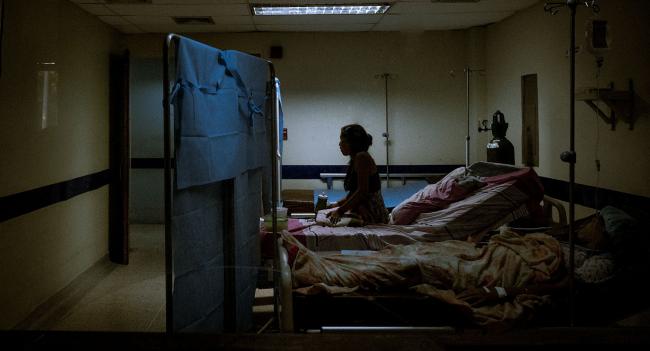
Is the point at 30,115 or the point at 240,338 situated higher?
the point at 30,115

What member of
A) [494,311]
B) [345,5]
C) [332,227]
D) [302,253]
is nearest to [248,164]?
[302,253]

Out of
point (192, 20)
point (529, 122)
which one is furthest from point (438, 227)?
point (192, 20)

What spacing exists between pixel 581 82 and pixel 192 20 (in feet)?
11.9

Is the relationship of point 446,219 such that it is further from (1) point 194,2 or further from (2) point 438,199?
(1) point 194,2

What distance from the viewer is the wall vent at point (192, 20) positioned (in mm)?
5285

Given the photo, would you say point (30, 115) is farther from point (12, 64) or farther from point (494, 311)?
point (494, 311)

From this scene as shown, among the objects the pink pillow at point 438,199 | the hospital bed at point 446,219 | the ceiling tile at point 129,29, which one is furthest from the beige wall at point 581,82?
the ceiling tile at point 129,29

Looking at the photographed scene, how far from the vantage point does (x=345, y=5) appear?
4.78 meters

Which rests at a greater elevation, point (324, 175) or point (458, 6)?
point (458, 6)

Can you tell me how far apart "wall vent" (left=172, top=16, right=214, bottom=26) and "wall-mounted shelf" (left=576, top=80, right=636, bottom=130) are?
3.55 m

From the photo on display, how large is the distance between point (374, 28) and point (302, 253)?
389 cm

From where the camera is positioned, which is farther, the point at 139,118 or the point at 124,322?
the point at 139,118

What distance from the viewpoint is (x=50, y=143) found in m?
3.84

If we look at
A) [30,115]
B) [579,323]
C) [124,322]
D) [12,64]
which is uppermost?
[12,64]
